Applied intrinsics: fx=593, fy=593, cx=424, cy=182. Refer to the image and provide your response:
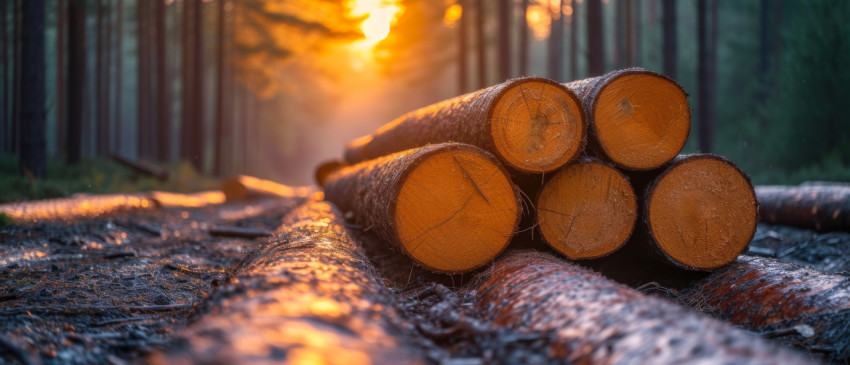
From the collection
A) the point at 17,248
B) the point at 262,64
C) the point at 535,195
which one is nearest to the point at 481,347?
the point at 535,195

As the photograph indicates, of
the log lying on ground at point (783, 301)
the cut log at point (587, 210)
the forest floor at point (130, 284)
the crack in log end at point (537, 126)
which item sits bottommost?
the forest floor at point (130, 284)

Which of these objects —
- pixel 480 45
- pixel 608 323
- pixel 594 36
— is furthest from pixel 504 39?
pixel 608 323

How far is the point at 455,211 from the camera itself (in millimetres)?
3736

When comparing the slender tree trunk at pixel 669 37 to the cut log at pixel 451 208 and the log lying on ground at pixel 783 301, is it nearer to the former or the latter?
the log lying on ground at pixel 783 301

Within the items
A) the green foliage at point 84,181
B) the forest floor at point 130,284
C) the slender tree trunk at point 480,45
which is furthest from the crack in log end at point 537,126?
the slender tree trunk at point 480,45

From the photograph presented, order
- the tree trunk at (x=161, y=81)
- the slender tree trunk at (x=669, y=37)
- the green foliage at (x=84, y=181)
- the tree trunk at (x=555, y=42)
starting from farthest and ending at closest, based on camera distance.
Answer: the tree trunk at (x=555, y=42), the tree trunk at (x=161, y=81), the slender tree trunk at (x=669, y=37), the green foliage at (x=84, y=181)

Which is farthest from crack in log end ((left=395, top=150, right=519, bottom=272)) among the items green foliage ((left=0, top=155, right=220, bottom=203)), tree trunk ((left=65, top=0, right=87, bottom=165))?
tree trunk ((left=65, top=0, right=87, bottom=165))

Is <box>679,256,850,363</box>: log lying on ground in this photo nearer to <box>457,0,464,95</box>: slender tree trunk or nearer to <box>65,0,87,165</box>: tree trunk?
<box>65,0,87,165</box>: tree trunk

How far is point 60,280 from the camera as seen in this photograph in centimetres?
427

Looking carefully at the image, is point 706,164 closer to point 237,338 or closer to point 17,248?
point 237,338

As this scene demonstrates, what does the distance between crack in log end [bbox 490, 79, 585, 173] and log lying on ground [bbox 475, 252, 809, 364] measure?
2.68 ft

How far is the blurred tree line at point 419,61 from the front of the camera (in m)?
13.5

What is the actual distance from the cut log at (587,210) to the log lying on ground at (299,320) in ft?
4.61

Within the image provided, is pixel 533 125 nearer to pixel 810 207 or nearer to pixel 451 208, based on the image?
pixel 451 208
